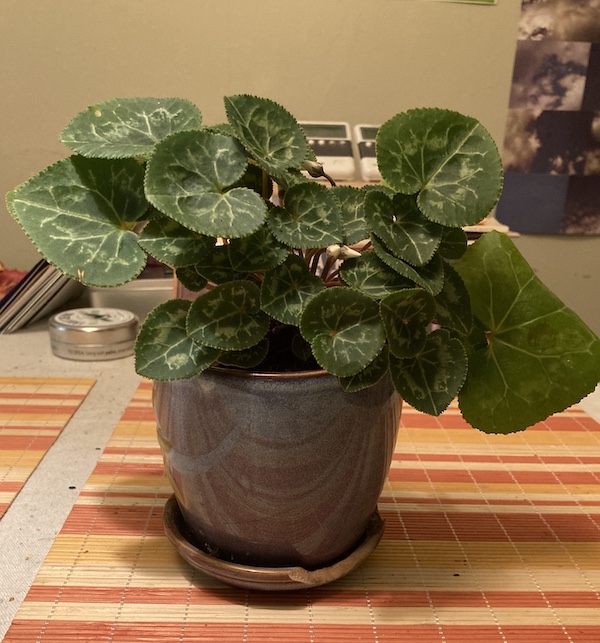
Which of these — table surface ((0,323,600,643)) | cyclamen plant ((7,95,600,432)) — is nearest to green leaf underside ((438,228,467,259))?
cyclamen plant ((7,95,600,432))

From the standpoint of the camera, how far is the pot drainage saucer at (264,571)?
0.52 meters

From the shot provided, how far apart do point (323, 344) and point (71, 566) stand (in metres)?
0.31

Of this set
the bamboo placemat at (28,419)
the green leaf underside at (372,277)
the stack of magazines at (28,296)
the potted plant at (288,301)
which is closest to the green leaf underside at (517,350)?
the potted plant at (288,301)

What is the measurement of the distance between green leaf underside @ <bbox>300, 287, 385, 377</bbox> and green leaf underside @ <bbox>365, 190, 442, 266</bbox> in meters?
0.04

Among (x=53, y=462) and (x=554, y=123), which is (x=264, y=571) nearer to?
(x=53, y=462)

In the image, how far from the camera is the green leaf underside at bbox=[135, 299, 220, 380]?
1.53 feet

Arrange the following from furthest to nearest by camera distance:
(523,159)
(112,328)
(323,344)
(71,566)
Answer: (523,159) < (112,328) < (71,566) < (323,344)

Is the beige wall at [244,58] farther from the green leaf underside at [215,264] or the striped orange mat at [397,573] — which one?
the green leaf underside at [215,264]

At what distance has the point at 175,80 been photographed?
1923mm

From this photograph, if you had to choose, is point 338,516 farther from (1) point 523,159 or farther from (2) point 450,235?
(1) point 523,159

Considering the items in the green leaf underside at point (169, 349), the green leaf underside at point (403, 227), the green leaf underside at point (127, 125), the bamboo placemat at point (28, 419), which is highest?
the green leaf underside at point (127, 125)

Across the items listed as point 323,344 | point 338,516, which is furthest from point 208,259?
point 338,516

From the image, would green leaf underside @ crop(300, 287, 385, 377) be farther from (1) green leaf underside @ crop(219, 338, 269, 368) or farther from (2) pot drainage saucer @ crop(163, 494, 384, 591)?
(2) pot drainage saucer @ crop(163, 494, 384, 591)

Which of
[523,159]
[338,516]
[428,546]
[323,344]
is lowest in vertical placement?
[523,159]
